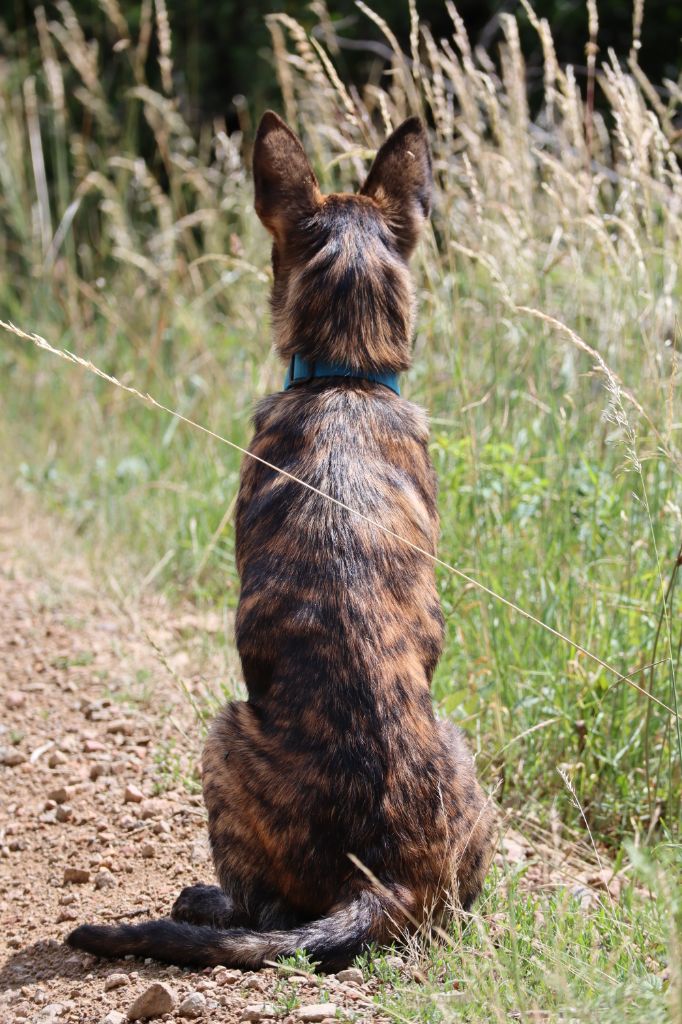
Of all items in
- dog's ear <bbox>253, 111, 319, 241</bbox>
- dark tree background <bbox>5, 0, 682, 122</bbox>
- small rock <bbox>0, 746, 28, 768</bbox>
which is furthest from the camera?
dark tree background <bbox>5, 0, 682, 122</bbox>

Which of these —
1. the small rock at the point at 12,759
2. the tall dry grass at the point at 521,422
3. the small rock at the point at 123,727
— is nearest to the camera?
the tall dry grass at the point at 521,422

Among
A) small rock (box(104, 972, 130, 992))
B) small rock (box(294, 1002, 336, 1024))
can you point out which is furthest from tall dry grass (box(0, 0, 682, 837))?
small rock (box(104, 972, 130, 992))

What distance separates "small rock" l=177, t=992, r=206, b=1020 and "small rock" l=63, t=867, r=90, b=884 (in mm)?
923

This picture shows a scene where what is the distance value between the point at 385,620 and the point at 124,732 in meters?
1.70

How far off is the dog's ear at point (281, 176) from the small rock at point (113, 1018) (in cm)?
221

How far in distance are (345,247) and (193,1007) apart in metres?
2.07

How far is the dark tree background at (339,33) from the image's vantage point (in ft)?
29.0

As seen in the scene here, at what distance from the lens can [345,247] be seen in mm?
3471

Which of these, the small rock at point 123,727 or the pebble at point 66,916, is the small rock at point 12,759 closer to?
the small rock at point 123,727

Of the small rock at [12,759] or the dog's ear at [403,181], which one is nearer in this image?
the dog's ear at [403,181]

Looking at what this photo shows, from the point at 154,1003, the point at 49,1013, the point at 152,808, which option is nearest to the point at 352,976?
the point at 154,1003

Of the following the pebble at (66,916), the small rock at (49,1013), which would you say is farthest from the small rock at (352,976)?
the pebble at (66,916)

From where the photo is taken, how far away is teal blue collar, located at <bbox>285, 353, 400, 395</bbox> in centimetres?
338

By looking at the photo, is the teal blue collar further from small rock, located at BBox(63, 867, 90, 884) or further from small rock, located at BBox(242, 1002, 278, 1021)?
small rock, located at BBox(242, 1002, 278, 1021)
